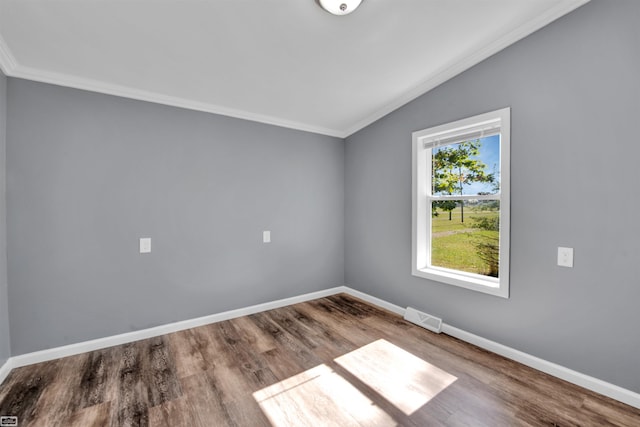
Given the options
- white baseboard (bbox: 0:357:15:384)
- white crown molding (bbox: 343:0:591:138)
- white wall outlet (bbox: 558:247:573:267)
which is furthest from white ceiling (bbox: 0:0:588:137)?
white baseboard (bbox: 0:357:15:384)

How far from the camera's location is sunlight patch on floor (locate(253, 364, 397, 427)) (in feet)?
4.97

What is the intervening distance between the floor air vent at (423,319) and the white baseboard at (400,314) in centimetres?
7

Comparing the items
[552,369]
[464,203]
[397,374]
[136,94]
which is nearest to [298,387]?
[397,374]

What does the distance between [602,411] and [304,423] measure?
1.79 metres

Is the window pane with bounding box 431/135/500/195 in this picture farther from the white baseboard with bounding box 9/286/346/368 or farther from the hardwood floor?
the white baseboard with bounding box 9/286/346/368

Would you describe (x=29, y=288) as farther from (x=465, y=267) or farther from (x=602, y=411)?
(x=602, y=411)

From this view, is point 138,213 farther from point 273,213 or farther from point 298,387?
point 298,387

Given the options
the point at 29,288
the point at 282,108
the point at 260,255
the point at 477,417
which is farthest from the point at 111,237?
the point at 477,417

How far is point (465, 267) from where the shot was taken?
2.61 m

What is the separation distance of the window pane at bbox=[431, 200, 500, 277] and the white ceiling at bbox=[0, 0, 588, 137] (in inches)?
50.7

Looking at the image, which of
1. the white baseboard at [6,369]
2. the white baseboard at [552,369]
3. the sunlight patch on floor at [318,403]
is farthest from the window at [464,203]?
the white baseboard at [6,369]

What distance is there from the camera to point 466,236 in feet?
8.56

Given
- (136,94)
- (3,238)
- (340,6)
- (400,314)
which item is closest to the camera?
(340,6)

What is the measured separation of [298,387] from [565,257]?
6.93 ft
